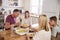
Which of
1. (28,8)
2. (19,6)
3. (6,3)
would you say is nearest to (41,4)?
(28,8)

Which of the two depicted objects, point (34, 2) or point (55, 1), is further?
point (34, 2)

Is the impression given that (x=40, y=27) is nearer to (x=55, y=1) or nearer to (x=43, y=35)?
(x=43, y=35)

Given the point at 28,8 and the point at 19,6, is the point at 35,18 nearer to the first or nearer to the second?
the point at 28,8

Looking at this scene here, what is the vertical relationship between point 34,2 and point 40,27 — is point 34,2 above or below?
above

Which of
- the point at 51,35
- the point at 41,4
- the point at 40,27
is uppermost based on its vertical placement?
the point at 41,4

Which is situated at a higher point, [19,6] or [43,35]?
[19,6]

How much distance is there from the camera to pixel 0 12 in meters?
5.70

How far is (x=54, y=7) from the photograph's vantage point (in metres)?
4.95

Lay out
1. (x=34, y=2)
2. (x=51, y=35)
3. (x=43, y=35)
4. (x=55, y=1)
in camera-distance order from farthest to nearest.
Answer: (x=34, y=2) → (x=55, y=1) → (x=51, y=35) → (x=43, y=35)

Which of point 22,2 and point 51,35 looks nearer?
point 51,35

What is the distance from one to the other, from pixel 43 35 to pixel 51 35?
32 cm

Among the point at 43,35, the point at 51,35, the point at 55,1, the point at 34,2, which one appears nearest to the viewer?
the point at 43,35

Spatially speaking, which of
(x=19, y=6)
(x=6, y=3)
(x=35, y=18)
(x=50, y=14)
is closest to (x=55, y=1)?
(x=50, y=14)

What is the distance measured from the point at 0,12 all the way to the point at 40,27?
3.91 metres
